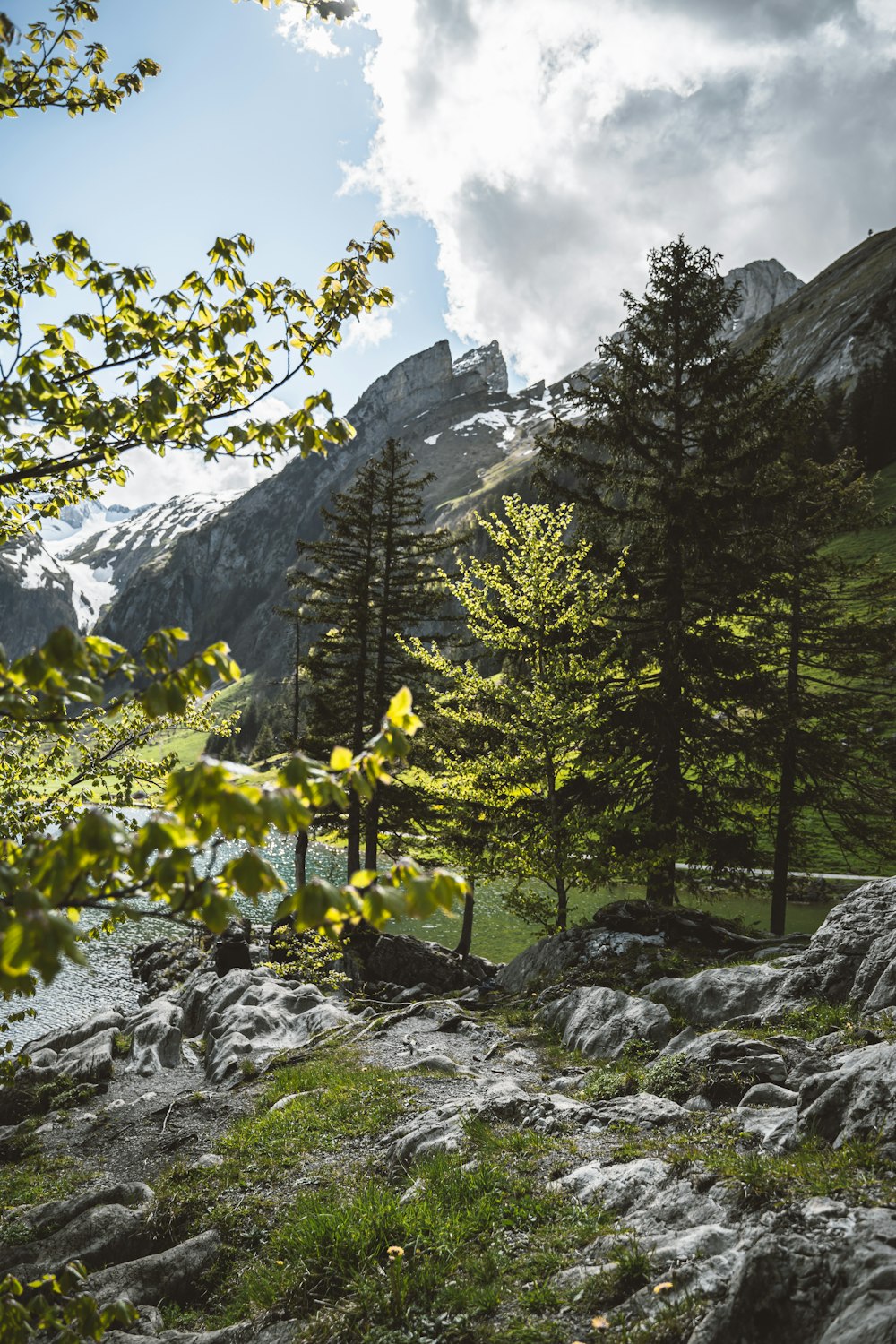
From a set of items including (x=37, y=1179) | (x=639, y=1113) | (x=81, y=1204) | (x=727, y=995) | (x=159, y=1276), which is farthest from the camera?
(x=727, y=995)

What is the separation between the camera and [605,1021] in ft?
38.8

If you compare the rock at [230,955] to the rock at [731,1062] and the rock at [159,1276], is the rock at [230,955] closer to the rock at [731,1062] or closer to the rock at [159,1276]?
the rock at [159,1276]

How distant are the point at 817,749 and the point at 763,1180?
16.9 metres

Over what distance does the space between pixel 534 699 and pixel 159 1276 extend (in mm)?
11096

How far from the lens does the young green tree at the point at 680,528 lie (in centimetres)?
1745

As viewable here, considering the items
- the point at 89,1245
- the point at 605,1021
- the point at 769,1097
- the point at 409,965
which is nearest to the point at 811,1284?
the point at 769,1097

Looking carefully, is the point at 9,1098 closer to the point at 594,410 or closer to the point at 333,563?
the point at 333,563

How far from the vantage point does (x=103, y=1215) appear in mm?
7414

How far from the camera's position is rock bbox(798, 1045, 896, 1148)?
5566 millimetres

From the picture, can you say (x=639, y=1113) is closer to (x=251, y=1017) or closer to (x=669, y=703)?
(x=669, y=703)

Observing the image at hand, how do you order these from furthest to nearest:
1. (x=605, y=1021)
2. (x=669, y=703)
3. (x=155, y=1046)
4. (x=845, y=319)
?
(x=845, y=319)
(x=669, y=703)
(x=155, y=1046)
(x=605, y=1021)

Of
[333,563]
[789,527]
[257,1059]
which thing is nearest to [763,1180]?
[257,1059]

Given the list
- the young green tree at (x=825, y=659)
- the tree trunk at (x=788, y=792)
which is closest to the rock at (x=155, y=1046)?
the young green tree at (x=825, y=659)

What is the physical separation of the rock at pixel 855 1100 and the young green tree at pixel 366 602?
63.6ft
